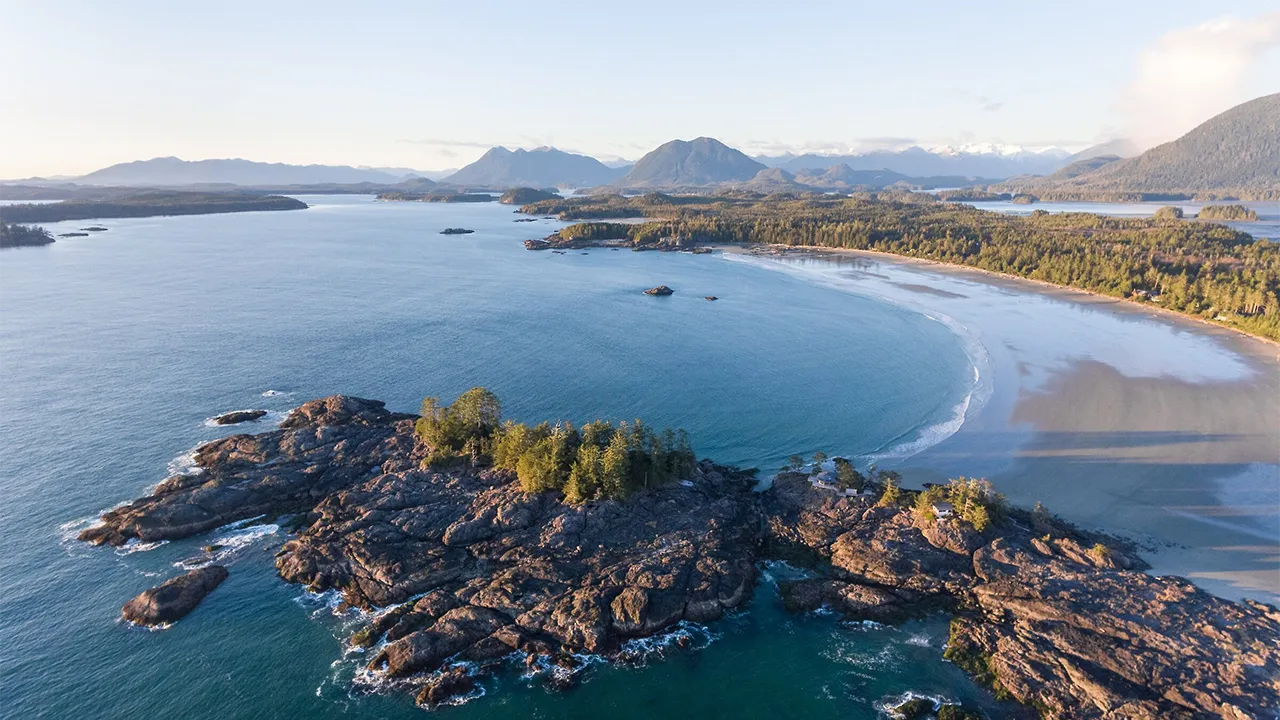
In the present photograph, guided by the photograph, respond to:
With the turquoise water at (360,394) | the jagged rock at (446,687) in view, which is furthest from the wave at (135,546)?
the jagged rock at (446,687)

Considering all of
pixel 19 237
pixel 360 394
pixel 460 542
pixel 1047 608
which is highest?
pixel 19 237

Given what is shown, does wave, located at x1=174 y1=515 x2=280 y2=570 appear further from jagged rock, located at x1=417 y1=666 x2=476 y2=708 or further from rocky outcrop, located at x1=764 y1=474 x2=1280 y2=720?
rocky outcrop, located at x1=764 y1=474 x2=1280 y2=720

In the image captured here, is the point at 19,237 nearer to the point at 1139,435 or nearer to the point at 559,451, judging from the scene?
the point at 559,451

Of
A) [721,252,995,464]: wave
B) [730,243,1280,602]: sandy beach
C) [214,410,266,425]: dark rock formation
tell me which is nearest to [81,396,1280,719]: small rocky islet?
[730,243,1280,602]: sandy beach

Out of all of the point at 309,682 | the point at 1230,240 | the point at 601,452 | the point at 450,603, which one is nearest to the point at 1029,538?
the point at 601,452

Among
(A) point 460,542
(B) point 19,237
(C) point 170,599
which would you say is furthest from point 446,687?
(B) point 19,237
